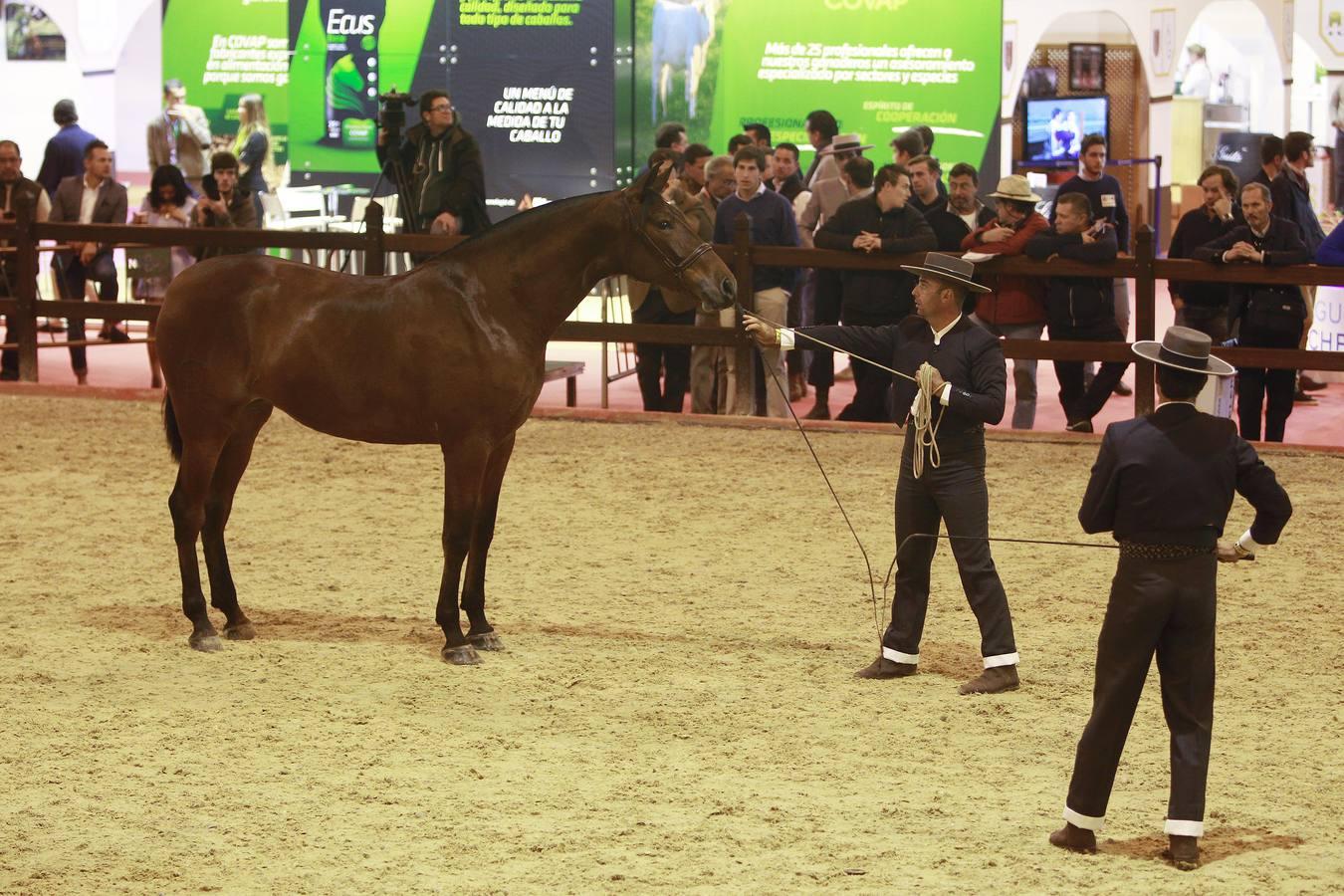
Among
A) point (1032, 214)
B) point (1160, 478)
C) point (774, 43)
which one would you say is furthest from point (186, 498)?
point (774, 43)

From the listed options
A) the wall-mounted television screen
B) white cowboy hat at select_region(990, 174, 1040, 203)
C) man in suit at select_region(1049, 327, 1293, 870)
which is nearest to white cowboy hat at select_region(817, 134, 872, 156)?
white cowboy hat at select_region(990, 174, 1040, 203)

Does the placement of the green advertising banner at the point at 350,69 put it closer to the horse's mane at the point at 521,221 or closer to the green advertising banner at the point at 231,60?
→ the green advertising banner at the point at 231,60

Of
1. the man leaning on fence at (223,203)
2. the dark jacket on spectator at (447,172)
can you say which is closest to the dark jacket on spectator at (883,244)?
the dark jacket on spectator at (447,172)

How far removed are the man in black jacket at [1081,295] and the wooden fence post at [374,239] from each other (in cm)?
459

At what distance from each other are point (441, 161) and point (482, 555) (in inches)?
255

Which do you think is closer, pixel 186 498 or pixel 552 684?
pixel 552 684

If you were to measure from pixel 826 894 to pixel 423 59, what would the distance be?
14.2m

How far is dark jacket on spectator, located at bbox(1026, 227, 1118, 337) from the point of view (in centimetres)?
1147

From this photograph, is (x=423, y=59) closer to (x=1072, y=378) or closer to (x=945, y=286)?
(x=1072, y=378)

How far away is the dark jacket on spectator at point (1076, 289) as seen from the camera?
11.5 meters

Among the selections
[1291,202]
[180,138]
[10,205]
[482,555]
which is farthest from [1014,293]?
[180,138]

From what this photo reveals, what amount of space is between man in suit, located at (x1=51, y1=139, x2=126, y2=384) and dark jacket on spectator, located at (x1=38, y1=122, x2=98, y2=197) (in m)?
1.48

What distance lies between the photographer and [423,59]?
17578 millimetres

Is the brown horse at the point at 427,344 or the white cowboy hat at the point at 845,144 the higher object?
the white cowboy hat at the point at 845,144
